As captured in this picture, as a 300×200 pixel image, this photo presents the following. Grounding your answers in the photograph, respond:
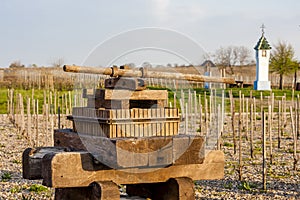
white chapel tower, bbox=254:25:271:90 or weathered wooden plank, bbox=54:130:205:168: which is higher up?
white chapel tower, bbox=254:25:271:90

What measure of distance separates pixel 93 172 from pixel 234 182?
620cm

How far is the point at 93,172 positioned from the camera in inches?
142

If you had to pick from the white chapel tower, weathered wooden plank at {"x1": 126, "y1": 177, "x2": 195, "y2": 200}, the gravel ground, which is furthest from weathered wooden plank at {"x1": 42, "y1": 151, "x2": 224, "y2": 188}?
the white chapel tower

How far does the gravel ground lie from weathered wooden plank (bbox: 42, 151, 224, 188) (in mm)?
4025

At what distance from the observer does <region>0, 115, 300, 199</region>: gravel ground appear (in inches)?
324

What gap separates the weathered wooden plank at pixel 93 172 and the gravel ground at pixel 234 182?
13.2ft

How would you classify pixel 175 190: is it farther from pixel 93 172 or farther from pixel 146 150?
pixel 93 172

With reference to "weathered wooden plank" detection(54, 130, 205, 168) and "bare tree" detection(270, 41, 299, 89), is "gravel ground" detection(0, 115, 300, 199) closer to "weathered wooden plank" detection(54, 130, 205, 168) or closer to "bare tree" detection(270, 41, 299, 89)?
"weathered wooden plank" detection(54, 130, 205, 168)

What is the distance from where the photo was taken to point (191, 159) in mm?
3678

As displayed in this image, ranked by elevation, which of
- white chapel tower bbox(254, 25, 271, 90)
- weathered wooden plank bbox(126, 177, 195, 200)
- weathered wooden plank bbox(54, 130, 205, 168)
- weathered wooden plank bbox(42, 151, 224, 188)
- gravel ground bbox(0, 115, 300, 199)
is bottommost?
gravel ground bbox(0, 115, 300, 199)

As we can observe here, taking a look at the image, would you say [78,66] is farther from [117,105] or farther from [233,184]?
[233,184]

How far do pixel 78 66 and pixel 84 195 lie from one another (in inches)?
45.5

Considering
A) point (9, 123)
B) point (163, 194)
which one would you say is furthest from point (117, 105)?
point (9, 123)

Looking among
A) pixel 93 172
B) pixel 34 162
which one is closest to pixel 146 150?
pixel 93 172
